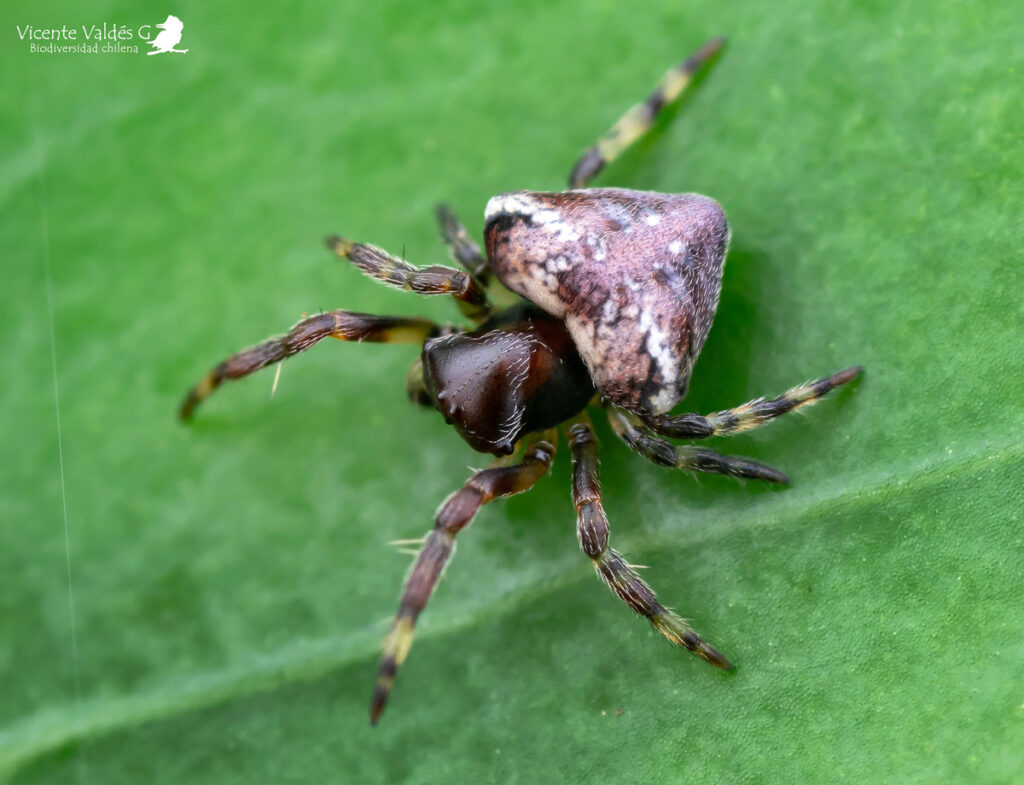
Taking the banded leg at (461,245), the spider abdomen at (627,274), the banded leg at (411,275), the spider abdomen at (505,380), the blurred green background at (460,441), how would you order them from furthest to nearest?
the banded leg at (461,245), the banded leg at (411,275), the spider abdomen at (505,380), the spider abdomen at (627,274), the blurred green background at (460,441)

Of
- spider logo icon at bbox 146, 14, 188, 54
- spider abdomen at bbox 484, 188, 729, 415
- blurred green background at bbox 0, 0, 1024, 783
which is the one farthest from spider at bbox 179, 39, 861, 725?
spider logo icon at bbox 146, 14, 188, 54

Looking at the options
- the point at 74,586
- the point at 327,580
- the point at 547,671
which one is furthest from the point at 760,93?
the point at 74,586

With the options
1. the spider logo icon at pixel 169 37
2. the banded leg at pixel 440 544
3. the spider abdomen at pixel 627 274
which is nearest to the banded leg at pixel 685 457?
the spider abdomen at pixel 627 274

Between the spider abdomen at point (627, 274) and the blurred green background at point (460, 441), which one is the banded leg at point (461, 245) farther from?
the spider abdomen at point (627, 274)

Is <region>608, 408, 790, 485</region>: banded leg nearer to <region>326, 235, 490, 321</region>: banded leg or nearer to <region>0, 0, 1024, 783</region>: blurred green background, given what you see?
<region>0, 0, 1024, 783</region>: blurred green background

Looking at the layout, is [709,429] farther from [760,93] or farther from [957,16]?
[957,16]

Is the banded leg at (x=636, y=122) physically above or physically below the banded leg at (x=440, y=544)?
above
